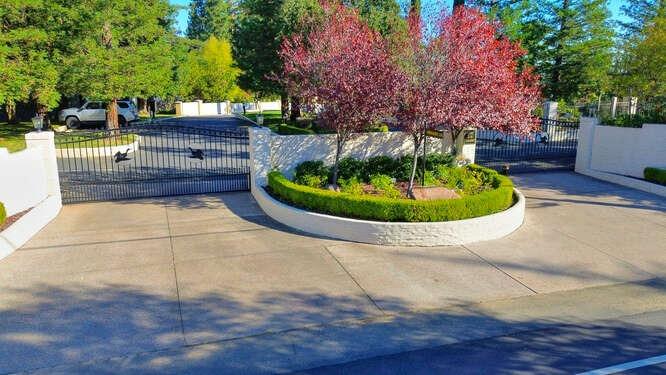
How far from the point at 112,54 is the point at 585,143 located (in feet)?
59.4

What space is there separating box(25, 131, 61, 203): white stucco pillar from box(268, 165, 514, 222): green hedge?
558cm

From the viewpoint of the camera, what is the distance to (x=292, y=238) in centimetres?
838

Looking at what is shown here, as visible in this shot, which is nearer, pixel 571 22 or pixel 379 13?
pixel 379 13

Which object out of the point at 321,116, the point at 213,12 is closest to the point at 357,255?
the point at 321,116

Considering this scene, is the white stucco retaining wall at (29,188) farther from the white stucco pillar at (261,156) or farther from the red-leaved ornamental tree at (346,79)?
the red-leaved ornamental tree at (346,79)

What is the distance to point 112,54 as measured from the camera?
1948 cm

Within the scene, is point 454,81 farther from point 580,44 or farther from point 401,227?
point 580,44

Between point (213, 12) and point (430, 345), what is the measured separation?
76837 mm

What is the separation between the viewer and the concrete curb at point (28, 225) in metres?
7.62

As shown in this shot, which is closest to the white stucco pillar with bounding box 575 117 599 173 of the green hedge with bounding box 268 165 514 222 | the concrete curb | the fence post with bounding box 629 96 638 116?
the fence post with bounding box 629 96 638 116

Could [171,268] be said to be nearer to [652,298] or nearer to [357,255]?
[357,255]

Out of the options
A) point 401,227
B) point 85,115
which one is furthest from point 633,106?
point 85,115

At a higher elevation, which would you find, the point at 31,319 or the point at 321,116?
the point at 321,116

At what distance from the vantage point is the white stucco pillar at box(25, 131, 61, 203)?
10320 mm
